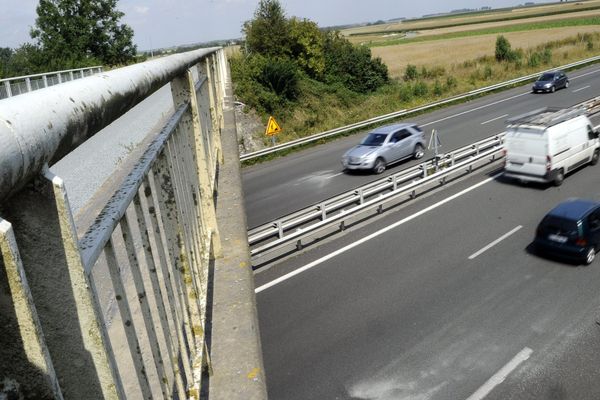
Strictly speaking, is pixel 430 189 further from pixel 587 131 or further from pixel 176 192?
pixel 176 192

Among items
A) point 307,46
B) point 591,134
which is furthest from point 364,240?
point 307,46

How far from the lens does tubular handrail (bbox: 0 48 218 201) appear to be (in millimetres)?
696

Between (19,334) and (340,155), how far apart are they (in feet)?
83.2

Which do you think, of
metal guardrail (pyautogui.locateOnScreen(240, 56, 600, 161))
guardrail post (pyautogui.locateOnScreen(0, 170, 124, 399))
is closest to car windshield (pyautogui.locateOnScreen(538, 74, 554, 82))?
metal guardrail (pyautogui.locateOnScreen(240, 56, 600, 161))

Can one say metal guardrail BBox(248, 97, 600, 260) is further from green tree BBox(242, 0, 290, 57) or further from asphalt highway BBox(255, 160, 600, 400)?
green tree BBox(242, 0, 290, 57)

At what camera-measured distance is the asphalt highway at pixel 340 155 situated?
19.5m

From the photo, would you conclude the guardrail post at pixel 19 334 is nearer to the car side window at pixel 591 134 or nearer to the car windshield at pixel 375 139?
the car windshield at pixel 375 139

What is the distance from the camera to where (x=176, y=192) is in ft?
8.16

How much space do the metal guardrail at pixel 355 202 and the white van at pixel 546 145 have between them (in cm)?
224

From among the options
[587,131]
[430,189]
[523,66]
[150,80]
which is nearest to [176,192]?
[150,80]

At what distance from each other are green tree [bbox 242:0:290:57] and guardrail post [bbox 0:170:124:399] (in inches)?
1652

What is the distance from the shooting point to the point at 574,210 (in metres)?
12.7

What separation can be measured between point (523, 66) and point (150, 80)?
2070 inches

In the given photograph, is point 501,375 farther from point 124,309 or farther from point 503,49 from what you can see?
point 503,49
